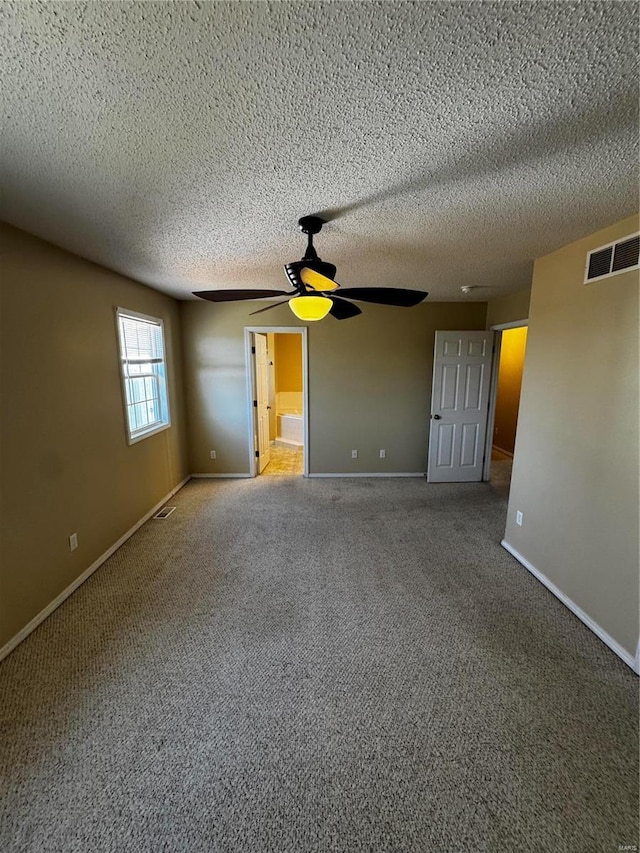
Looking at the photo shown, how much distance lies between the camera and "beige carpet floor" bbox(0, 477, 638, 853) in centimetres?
118

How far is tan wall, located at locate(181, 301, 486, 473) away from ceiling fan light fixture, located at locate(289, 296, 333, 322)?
8.04 ft

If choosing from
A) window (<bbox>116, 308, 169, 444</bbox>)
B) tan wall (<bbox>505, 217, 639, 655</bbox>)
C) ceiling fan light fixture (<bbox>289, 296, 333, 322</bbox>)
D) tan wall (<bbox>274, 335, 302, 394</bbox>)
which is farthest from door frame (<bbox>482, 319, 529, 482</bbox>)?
window (<bbox>116, 308, 169, 444</bbox>)

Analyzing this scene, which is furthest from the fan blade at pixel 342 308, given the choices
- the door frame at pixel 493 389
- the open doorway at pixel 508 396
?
the open doorway at pixel 508 396

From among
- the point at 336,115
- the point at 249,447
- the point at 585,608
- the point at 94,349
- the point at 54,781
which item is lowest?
the point at 54,781

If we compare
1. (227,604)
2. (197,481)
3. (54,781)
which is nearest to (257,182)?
(227,604)

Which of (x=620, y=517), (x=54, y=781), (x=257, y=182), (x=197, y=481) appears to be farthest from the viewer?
(x=197, y=481)

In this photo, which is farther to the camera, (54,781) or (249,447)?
(249,447)

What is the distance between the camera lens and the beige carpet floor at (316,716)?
1.18 meters

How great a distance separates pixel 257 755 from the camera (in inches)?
54.3

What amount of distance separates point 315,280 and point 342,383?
2.81 meters

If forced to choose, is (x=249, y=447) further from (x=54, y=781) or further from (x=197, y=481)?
(x=54, y=781)

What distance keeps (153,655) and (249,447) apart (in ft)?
9.78

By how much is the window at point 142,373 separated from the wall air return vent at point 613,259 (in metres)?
3.62

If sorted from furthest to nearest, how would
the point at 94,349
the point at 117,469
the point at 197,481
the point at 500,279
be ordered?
the point at 197,481 < the point at 500,279 < the point at 117,469 < the point at 94,349
